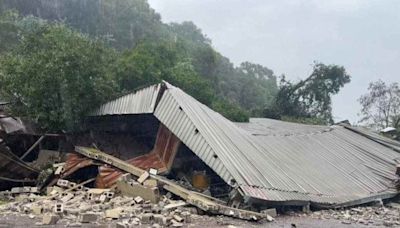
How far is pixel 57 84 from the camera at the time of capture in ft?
56.6

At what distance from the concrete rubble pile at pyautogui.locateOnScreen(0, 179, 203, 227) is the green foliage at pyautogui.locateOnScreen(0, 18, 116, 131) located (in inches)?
154

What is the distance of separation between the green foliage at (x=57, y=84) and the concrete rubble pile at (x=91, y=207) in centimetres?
390

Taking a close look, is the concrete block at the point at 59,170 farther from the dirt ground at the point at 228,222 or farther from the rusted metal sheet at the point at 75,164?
the dirt ground at the point at 228,222

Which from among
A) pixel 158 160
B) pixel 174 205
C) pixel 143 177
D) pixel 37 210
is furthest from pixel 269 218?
pixel 37 210

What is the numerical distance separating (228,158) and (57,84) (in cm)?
739

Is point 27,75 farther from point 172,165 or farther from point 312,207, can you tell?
point 312,207

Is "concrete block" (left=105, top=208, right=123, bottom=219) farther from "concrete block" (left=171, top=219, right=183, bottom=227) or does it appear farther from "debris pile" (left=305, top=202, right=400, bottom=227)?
"debris pile" (left=305, top=202, right=400, bottom=227)

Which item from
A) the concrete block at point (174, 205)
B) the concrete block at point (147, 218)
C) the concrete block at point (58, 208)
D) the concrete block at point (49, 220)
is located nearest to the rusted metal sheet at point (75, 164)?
the concrete block at point (58, 208)

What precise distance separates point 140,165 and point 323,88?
27720mm

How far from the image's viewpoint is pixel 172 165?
14.8 metres

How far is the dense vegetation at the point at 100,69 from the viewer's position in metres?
17.4

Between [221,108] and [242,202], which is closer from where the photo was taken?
[242,202]

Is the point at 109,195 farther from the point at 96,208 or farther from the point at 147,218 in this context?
the point at 147,218

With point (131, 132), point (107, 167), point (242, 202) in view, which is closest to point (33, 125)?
point (131, 132)
